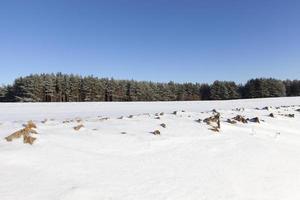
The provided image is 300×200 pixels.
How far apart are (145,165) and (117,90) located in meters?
98.5

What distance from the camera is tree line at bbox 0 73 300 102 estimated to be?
90.9 m

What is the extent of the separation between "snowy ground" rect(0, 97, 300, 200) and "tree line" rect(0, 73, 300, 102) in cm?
8694

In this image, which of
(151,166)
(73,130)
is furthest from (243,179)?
(73,130)

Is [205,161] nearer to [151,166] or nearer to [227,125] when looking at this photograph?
[151,166]

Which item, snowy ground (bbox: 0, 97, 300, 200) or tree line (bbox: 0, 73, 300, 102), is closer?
snowy ground (bbox: 0, 97, 300, 200)

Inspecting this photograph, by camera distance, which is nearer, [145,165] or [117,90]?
[145,165]

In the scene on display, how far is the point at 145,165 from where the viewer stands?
5.13 metres

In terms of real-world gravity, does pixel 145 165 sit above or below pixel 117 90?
below

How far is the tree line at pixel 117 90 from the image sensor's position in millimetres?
90875

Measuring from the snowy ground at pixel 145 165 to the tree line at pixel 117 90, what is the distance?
86944 millimetres

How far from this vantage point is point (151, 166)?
513 centimetres

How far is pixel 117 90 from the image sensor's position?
103000 millimetres

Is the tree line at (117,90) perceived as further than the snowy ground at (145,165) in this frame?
Yes

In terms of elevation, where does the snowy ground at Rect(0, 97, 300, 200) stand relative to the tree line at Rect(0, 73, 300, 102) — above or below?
below
